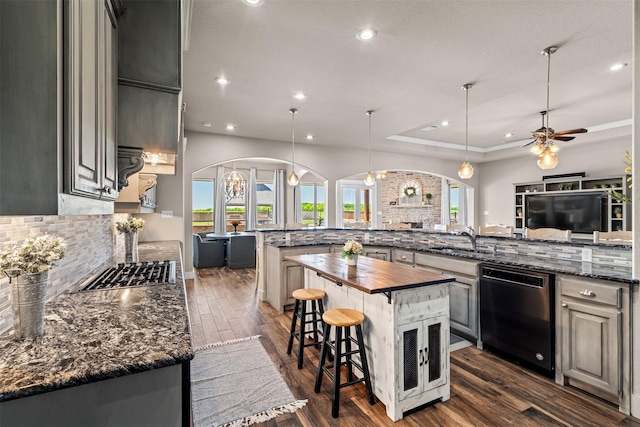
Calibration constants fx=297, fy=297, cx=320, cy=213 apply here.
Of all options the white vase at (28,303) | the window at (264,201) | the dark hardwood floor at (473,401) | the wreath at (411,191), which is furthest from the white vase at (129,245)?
the wreath at (411,191)

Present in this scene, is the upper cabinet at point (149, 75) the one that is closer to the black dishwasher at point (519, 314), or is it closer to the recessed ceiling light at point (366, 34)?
the recessed ceiling light at point (366, 34)

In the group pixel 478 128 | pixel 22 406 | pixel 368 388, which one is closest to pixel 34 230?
pixel 22 406

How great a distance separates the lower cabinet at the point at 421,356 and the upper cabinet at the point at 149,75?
6.27 ft

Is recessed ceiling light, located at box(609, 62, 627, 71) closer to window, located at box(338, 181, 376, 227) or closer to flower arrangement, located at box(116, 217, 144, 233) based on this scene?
flower arrangement, located at box(116, 217, 144, 233)

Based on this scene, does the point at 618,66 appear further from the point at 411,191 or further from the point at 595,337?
the point at 411,191

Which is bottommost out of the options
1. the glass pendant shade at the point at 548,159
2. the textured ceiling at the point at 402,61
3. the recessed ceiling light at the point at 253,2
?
the glass pendant shade at the point at 548,159

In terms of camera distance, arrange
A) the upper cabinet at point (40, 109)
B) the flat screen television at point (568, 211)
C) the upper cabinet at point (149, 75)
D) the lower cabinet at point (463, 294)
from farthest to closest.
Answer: the flat screen television at point (568, 211)
the lower cabinet at point (463, 294)
the upper cabinet at point (149, 75)
the upper cabinet at point (40, 109)

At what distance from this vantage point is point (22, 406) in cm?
75

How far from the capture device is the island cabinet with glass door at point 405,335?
1982mm

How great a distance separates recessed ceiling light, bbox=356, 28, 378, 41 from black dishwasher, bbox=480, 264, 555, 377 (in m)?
2.37

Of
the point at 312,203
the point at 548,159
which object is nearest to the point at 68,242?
the point at 548,159

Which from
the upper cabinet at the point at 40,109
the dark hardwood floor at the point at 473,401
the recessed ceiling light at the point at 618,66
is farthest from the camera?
the recessed ceiling light at the point at 618,66

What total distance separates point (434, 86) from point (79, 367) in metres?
4.13

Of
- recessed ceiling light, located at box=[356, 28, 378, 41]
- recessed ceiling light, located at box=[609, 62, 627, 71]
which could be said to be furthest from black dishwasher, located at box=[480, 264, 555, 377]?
recessed ceiling light, located at box=[609, 62, 627, 71]
